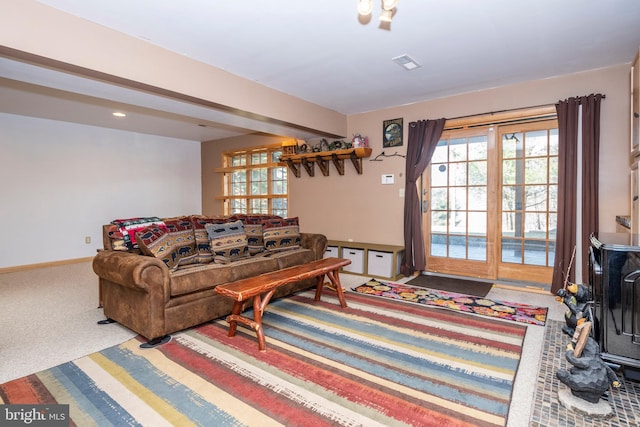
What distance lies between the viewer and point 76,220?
603 centimetres

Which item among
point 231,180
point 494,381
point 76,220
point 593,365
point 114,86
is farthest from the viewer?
point 231,180

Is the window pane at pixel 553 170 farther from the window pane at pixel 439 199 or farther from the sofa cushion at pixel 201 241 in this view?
the sofa cushion at pixel 201 241

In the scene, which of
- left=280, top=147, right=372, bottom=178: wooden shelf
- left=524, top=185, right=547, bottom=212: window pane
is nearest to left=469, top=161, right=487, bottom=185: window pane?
left=524, top=185, right=547, bottom=212: window pane

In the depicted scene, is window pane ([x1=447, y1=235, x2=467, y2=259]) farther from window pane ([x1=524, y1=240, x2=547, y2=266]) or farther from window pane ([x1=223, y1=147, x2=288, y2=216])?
window pane ([x1=223, y1=147, x2=288, y2=216])

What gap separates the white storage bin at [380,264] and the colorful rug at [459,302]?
0.29 metres

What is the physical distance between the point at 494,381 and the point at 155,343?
2450 mm

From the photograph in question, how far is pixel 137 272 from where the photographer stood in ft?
8.30

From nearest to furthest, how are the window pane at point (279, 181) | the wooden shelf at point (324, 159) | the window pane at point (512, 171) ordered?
the window pane at point (512, 171) → the wooden shelf at point (324, 159) → the window pane at point (279, 181)

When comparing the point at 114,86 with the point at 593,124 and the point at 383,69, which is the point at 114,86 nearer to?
the point at 383,69

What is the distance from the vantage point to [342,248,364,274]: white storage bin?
4.93 meters

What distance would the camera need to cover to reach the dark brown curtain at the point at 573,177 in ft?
11.5

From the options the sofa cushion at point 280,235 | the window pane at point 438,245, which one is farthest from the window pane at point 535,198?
the sofa cushion at point 280,235

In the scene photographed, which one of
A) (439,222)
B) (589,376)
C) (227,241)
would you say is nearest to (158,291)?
(227,241)

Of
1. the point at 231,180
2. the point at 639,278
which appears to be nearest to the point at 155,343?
the point at 639,278
